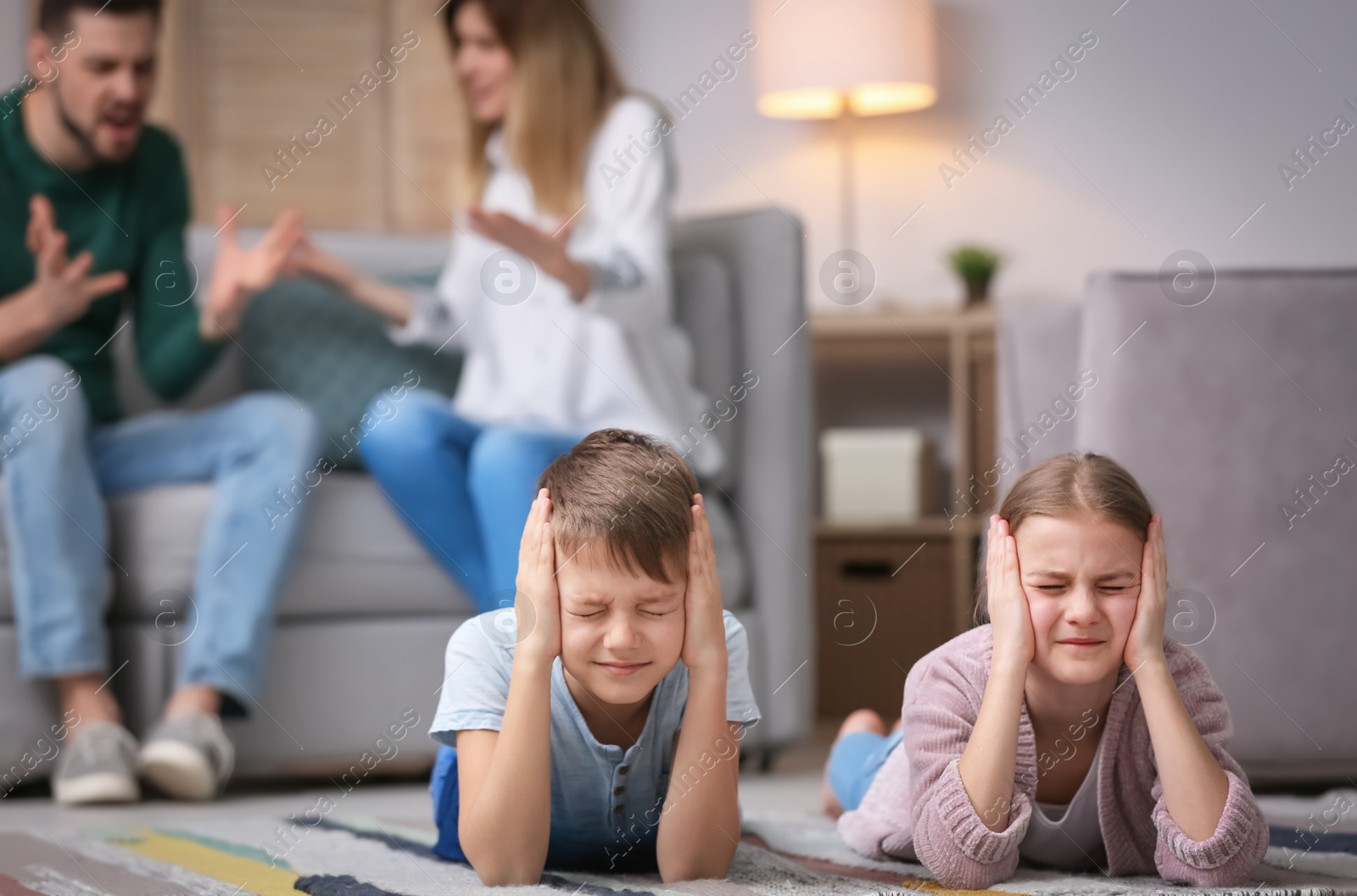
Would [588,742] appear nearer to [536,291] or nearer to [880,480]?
[536,291]

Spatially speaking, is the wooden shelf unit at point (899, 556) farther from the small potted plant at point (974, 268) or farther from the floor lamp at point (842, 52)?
the floor lamp at point (842, 52)

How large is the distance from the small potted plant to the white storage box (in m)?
0.30

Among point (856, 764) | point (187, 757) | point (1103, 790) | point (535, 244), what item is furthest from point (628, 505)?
point (187, 757)

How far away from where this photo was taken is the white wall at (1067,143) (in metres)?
2.67

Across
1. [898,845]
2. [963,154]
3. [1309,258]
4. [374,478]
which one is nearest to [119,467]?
[374,478]

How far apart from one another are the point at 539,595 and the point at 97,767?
0.81 m

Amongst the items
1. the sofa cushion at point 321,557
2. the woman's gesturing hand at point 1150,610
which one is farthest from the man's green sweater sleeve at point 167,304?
the woman's gesturing hand at point 1150,610

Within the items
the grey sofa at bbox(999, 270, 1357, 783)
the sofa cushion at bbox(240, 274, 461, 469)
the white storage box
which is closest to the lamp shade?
the white storage box

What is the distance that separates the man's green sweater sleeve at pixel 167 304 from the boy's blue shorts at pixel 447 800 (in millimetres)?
934

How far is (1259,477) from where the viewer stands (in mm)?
1378

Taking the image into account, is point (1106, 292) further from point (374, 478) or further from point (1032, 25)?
point (1032, 25)

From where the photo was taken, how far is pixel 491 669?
900mm

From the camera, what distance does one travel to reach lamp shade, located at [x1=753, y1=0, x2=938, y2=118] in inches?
101

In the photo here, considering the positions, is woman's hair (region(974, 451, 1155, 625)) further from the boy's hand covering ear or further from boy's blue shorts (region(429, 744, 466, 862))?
boy's blue shorts (region(429, 744, 466, 862))
